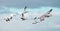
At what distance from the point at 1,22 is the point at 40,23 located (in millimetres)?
392

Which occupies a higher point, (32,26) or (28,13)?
(28,13)

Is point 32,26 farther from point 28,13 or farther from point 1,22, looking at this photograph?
point 1,22

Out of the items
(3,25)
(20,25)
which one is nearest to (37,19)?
(20,25)

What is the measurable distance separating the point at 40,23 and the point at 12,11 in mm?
305

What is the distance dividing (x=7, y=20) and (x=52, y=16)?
45cm

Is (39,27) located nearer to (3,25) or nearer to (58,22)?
(58,22)

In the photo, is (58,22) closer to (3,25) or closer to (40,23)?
(40,23)

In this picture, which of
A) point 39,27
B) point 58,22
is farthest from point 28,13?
point 58,22

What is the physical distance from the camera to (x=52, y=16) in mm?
2094

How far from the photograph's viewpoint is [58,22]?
6.88ft

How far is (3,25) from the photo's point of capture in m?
2.11

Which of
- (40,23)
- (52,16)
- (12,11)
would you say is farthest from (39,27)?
(12,11)

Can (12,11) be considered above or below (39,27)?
above

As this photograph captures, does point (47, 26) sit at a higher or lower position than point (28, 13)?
lower
